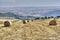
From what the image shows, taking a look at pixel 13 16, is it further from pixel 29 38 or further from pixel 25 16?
pixel 29 38

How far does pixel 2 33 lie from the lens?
65.3 feet

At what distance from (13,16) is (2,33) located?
19.5 meters

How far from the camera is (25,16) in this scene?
118 feet

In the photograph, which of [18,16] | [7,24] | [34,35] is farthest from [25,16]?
[34,35]

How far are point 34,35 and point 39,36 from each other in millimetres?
648

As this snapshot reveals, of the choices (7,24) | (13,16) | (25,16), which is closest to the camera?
(7,24)

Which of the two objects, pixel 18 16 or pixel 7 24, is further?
pixel 18 16

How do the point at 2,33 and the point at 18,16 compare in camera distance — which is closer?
the point at 2,33

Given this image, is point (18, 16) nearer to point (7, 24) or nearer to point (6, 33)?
point (7, 24)

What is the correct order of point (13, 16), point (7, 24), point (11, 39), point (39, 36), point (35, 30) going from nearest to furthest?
point (11, 39) < point (39, 36) < point (35, 30) < point (7, 24) < point (13, 16)

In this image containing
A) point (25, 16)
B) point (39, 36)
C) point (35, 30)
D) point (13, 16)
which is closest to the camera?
point (39, 36)

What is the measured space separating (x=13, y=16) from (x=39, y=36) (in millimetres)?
21121

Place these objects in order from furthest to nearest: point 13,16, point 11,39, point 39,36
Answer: point 13,16, point 39,36, point 11,39

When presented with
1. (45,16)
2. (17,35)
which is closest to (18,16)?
(45,16)
